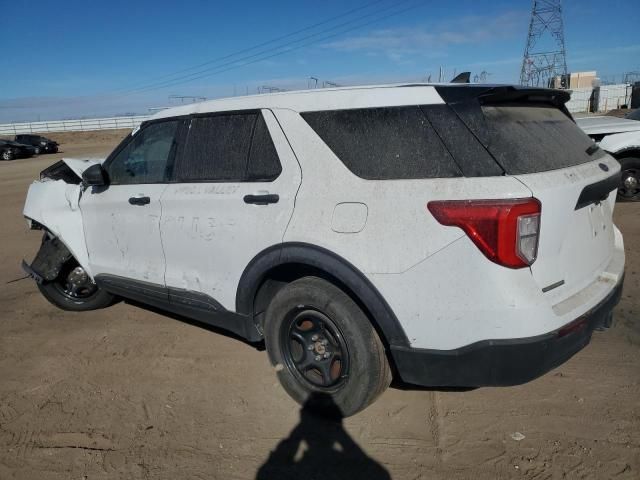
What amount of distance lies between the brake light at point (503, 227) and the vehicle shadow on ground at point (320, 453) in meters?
1.26

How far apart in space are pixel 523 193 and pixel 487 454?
54.8 inches

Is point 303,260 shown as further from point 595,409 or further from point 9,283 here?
point 9,283

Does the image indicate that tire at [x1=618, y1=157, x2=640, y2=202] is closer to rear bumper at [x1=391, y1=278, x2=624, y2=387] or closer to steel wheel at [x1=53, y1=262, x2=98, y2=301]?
rear bumper at [x1=391, y1=278, x2=624, y2=387]

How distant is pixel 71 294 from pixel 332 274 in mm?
3385

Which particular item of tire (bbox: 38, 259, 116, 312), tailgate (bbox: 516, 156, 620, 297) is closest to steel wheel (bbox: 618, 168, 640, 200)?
tailgate (bbox: 516, 156, 620, 297)

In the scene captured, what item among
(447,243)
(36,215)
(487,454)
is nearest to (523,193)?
(447,243)

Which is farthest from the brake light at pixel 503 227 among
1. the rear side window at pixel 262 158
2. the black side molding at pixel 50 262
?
the black side molding at pixel 50 262

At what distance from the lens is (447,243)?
7.60 feet

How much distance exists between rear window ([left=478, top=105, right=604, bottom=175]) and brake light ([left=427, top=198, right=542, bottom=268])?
0.64 ft

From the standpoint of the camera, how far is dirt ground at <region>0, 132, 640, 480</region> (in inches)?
102

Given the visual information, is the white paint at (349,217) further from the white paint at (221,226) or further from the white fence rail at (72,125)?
the white fence rail at (72,125)

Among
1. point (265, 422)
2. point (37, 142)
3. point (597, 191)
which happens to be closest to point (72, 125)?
point (37, 142)

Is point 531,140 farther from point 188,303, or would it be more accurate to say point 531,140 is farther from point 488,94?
point 188,303

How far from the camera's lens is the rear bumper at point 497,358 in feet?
7.53
